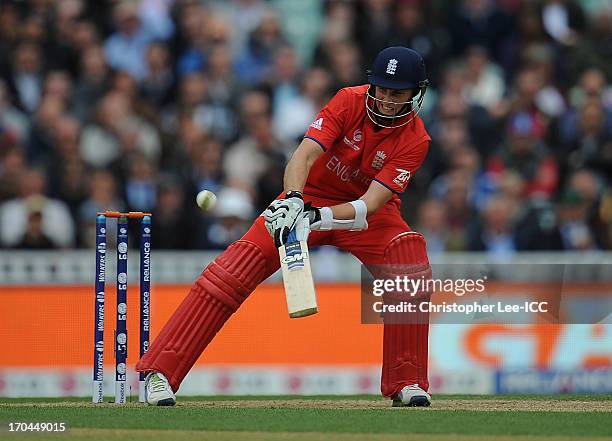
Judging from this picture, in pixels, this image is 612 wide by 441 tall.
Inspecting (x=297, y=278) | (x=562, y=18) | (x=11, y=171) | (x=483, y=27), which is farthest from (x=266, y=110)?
(x=297, y=278)

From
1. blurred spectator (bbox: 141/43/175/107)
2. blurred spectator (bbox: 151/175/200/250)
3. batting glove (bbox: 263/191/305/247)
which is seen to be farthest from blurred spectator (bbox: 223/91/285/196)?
batting glove (bbox: 263/191/305/247)

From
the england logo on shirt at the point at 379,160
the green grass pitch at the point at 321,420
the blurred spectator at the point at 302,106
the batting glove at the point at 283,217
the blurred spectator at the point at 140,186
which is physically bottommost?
the green grass pitch at the point at 321,420

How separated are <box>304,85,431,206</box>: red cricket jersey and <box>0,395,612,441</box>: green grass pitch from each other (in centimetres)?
145

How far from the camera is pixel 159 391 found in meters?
9.05

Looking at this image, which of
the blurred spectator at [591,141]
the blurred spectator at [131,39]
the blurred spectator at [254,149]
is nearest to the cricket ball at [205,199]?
the blurred spectator at [254,149]

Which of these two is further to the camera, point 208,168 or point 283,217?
point 208,168

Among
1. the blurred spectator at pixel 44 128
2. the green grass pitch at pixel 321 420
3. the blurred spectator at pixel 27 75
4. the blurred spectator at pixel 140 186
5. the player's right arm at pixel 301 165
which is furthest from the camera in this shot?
the blurred spectator at pixel 27 75

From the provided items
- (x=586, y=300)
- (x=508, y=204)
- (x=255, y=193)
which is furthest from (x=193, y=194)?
(x=586, y=300)

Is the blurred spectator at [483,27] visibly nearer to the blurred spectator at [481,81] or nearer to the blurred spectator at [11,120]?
the blurred spectator at [481,81]

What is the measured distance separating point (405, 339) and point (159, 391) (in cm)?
161

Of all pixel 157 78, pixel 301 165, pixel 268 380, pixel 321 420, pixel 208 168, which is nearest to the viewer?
pixel 321 420

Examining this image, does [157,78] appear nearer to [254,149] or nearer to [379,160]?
[254,149]

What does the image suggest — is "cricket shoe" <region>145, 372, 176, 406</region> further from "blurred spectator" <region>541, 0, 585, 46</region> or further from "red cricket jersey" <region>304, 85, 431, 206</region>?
"blurred spectator" <region>541, 0, 585, 46</region>
